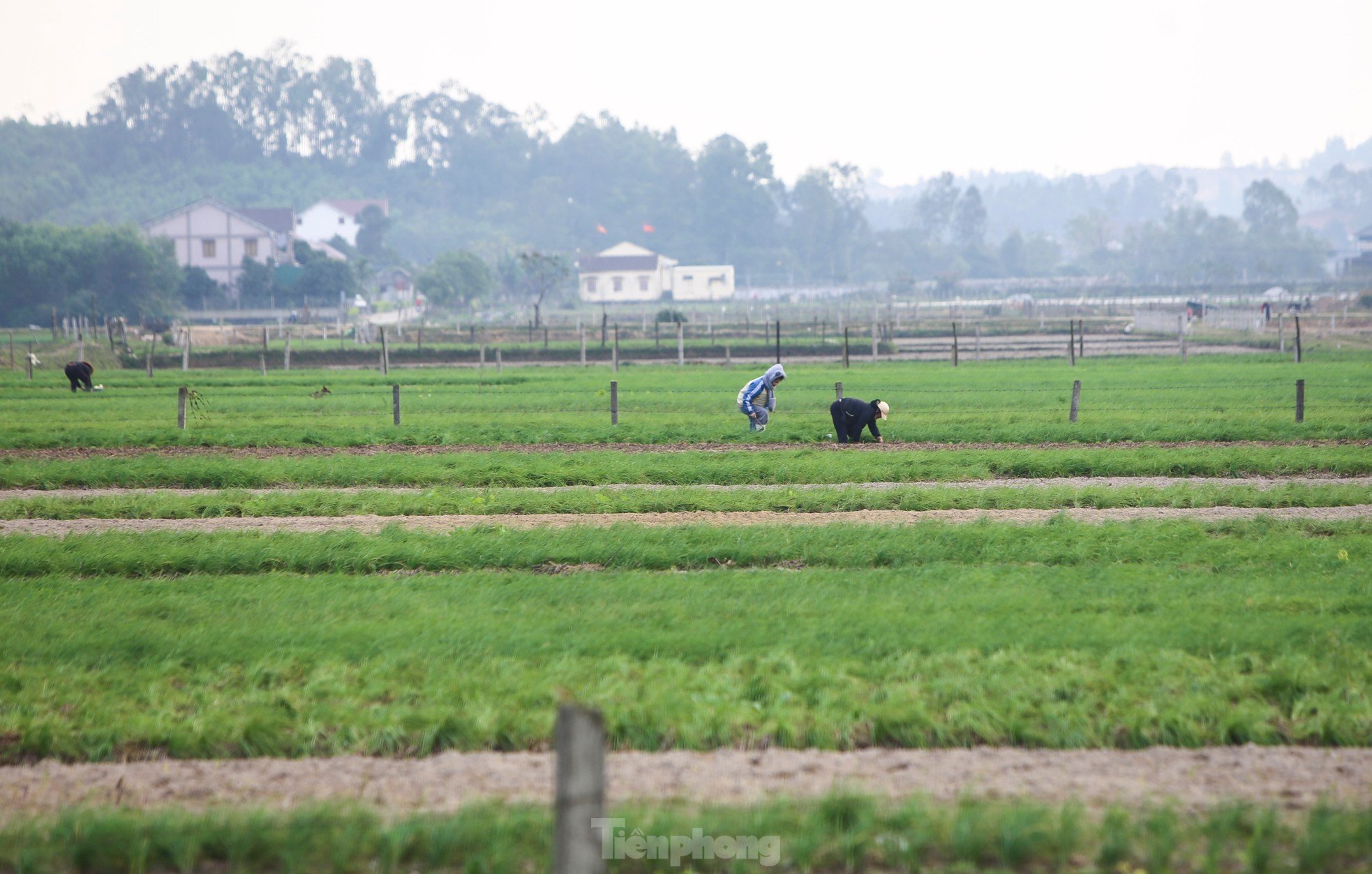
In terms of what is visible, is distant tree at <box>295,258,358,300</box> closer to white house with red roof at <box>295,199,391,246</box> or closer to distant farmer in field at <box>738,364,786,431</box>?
white house with red roof at <box>295,199,391,246</box>

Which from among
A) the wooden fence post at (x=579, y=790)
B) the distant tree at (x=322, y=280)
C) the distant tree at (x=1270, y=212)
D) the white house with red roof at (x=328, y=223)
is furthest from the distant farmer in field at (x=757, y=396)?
the distant tree at (x=1270, y=212)

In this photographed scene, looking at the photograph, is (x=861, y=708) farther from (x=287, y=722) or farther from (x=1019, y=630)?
(x=287, y=722)

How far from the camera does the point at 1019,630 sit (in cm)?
977

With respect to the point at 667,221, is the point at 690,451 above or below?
below

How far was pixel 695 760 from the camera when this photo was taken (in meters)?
7.54

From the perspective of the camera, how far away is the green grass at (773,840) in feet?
19.9

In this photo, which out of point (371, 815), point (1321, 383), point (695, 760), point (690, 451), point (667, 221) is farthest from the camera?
point (667, 221)

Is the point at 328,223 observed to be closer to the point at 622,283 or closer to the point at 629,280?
the point at 622,283

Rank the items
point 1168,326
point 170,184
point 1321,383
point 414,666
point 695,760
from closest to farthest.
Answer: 1. point 695,760
2. point 414,666
3. point 1321,383
4. point 1168,326
5. point 170,184

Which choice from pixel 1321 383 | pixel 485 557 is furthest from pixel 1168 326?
pixel 485 557

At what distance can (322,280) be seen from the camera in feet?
340

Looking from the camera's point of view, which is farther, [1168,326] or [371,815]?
[1168,326]

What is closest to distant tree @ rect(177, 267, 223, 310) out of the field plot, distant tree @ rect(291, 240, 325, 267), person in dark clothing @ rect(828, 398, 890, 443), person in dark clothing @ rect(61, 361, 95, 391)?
distant tree @ rect(291, 240, 325, 267)

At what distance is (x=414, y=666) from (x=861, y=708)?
3.53m
